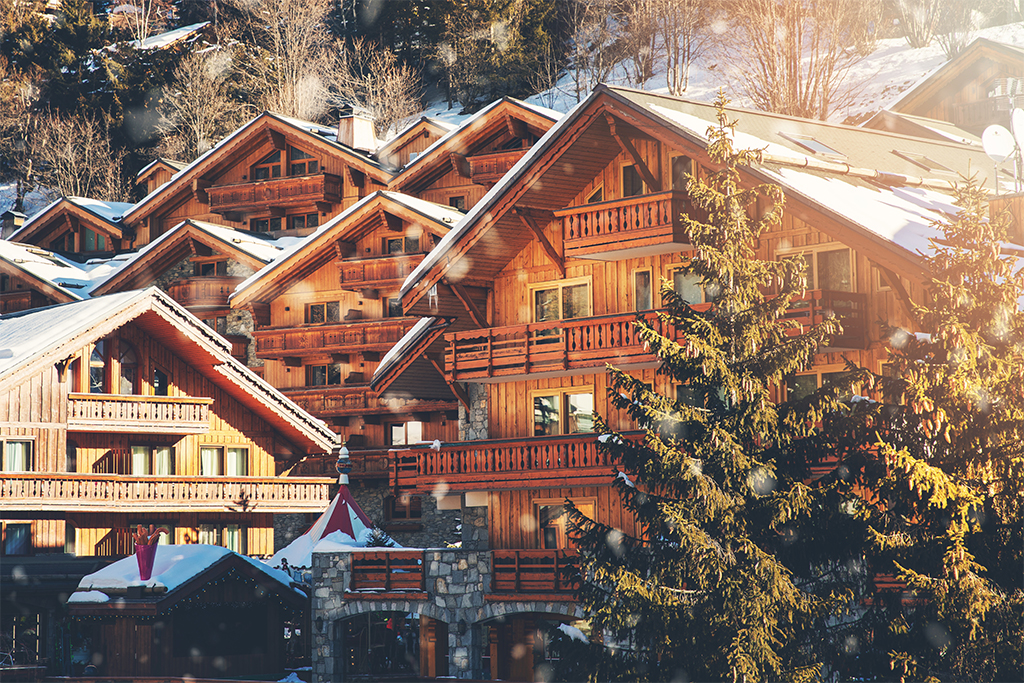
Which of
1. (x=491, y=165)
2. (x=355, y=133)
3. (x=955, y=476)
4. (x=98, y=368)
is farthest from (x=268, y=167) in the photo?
(x=955, y=476)

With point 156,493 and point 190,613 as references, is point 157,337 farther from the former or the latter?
point 190,613

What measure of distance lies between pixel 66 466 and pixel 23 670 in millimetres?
6198

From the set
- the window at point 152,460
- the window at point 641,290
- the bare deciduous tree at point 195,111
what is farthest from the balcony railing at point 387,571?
the bare deciduous tree at point 195,111

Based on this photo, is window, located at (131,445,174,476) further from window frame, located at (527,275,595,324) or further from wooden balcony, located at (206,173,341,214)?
wooden balcony, located at (206,173,341,214)

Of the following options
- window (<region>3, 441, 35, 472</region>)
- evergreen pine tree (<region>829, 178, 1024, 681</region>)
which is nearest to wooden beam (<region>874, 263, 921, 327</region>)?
evergreen pine tree (<region>829, 178, 1024, 681</region>)

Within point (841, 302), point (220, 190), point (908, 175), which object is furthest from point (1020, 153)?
point (220, 190)

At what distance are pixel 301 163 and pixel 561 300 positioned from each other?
90.8 ft

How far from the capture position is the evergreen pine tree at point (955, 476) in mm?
19688

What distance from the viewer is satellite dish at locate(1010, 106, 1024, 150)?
2792 centimetres

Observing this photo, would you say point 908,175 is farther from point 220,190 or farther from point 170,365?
point 220,190

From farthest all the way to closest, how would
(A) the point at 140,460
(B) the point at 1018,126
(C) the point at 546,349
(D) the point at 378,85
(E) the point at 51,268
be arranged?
(D) the point at 378,85 < (E) the point at 51,268 < (A) the point at 140,460 < (C) the point at 546,349 < (B) the point at 1018,126

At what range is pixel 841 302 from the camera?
2588 cm

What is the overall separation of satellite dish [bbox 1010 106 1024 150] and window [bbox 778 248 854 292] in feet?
14.5

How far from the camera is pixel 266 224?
5747 cm
